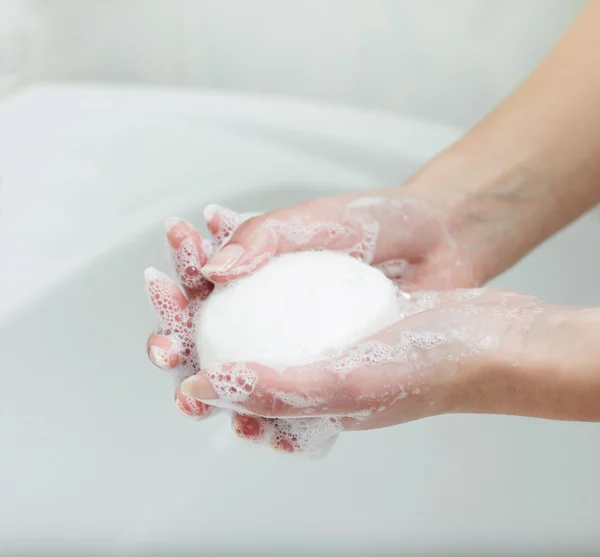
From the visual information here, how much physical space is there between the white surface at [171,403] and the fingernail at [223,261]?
25cm

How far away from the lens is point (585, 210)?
83cm

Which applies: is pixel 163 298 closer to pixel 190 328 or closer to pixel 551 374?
pixel 190 328

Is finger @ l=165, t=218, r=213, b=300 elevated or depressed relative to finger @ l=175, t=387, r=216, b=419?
elevated

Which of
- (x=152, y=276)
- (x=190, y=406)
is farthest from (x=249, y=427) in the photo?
(x=152, y=276)

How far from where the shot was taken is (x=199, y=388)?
0.53 metres

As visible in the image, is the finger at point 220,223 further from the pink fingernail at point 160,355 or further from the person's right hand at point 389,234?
the pink fingernail at point 160,355

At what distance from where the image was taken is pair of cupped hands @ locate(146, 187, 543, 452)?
20.7 inches

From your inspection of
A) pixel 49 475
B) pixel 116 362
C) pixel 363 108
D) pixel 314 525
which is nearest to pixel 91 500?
pixel 49 475

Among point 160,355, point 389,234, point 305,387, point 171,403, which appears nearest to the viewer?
point 305,387

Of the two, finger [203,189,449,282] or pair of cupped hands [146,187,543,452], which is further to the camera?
finger [203,189,449,282]

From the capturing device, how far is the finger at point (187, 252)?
2.19 ft

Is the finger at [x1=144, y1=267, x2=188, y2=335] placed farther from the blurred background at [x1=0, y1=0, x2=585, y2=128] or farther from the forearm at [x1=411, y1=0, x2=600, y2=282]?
the blurred background at [x1=0, y1=0, x2=585, y2=128]

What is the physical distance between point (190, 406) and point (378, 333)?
183 millimetres

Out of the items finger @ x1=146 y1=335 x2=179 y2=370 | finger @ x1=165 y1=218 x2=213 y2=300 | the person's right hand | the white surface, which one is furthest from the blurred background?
finger @ x1=146 y1=335 x2=179 y2=370
